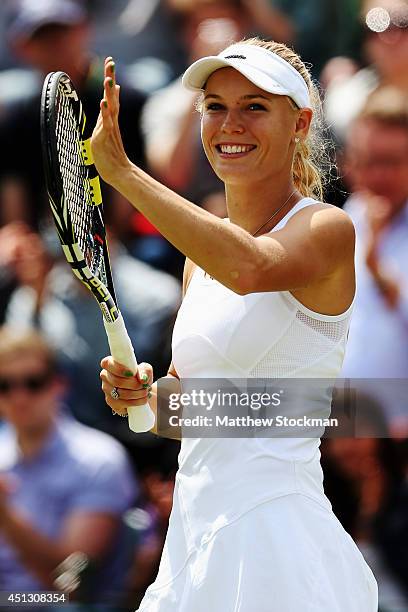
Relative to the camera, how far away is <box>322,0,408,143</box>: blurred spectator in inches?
134

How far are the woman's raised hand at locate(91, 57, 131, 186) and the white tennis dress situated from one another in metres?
0.33

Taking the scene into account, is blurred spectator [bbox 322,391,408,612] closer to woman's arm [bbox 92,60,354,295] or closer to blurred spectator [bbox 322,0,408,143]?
blurred spectator [bbox 322,0,408,143]

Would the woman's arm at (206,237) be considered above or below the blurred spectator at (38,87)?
above

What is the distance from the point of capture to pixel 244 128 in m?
1.93

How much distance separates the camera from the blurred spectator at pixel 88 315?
11.2 ft

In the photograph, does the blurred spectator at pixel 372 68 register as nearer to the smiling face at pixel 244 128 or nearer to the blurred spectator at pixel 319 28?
the blurred spectator at pixel 319 28

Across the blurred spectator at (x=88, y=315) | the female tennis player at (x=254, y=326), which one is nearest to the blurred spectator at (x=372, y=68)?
the blurred spectator at (x=88, y=315)

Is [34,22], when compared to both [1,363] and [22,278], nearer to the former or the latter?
[22,278]

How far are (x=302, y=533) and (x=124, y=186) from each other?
0.65 m

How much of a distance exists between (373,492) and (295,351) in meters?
1.52

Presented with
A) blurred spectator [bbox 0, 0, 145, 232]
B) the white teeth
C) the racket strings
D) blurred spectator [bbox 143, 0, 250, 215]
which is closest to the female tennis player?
the white teeth

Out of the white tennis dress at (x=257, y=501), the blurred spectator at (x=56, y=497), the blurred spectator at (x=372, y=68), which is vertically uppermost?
the blurred spectator at (x=372, y=68)

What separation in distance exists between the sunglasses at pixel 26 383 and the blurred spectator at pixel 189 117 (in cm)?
74

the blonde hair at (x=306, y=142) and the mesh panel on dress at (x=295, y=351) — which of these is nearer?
the mesh panel on dress at (x=295, y=351)
